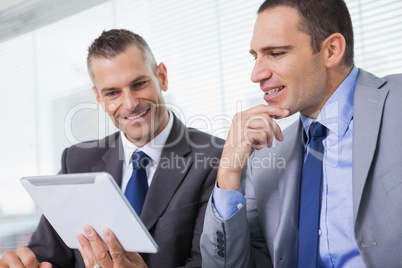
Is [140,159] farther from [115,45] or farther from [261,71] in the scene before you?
[261,71]

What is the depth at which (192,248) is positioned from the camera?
184 cm

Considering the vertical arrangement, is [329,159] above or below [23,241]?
above

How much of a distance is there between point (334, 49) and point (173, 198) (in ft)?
3.18

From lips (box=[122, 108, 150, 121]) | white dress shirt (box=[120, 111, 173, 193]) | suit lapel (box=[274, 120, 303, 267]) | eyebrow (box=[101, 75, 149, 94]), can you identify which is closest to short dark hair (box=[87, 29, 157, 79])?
eyebrow (box=[101, 75, 149, 94])

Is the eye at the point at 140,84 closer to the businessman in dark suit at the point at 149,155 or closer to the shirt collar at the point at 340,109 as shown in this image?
the businessman in dark suit at the point at 149,155

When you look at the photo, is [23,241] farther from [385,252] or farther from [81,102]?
[385,252]

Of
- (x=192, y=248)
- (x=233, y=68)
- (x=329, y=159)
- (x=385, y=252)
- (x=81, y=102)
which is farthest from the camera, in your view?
(x=81, y=102)

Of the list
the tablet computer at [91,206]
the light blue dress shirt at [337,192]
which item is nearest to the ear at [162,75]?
the light blue dress shirt at [337,192]

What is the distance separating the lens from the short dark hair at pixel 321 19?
5.07 feet

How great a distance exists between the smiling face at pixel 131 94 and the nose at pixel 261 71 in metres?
0.71

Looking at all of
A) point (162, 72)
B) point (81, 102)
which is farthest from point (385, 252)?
point (81, 102)

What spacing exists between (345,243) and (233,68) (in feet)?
5.83

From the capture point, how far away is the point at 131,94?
2.07 meters

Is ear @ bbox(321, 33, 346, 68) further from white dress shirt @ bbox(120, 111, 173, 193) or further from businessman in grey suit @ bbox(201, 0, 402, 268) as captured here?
white dress shirt @ bbox(120, 111, 173, 193)
